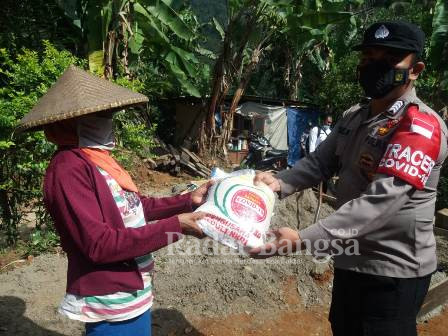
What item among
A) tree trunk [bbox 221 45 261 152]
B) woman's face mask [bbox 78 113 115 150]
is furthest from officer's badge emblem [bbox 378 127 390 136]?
tree trunk [bbox 221 45 261 152]

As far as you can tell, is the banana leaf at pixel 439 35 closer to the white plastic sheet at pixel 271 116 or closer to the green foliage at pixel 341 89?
the green foliage at pixel 341 89

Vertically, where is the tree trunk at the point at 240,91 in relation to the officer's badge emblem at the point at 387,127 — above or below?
below

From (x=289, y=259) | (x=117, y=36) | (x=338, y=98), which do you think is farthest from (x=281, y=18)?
(x=289, y=259)

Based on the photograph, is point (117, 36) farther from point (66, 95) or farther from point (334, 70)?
point (334, 70)

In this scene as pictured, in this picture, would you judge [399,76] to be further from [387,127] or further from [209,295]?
[209,295]

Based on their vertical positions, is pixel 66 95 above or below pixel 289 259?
above

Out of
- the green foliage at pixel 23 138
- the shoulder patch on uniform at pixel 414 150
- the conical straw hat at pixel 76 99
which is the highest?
the conical straw hat at pixel 76 99

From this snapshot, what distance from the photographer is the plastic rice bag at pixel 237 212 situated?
188 centimetres

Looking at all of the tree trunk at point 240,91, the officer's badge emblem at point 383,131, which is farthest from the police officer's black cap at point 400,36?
the tree trunk at point 240,91

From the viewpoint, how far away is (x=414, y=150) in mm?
1687

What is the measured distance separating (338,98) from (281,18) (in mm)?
5930

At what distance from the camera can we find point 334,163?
2402 mm

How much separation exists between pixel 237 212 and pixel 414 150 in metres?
0.80

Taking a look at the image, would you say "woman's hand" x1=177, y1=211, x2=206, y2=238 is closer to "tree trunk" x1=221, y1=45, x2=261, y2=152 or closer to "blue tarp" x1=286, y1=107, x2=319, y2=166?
"tree trunk" x1=221, y1=45, x2=261, y2=152
